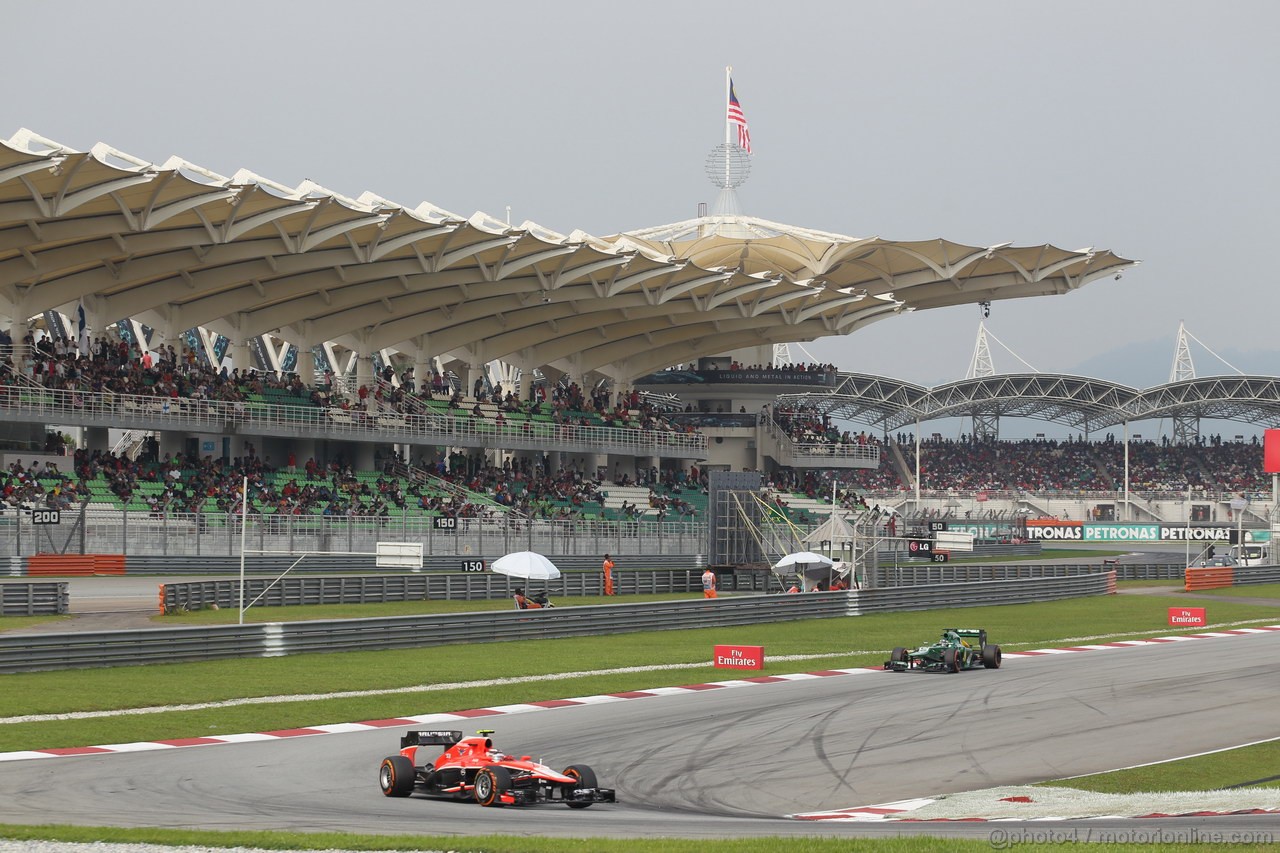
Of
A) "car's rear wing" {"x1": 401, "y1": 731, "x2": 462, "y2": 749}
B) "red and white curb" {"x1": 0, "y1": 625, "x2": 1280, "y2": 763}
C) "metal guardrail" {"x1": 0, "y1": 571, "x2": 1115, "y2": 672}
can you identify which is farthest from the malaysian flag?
"car's rear wing" {"x1": 401, "y1": 731, "x2": 462, "y2": 749}

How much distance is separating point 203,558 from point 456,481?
1768cm

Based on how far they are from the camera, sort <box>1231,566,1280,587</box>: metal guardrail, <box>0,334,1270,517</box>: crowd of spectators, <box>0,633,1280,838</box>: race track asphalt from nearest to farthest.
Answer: <box>0,633,1280,838</box>: race track asphalt → <box>0,334,1270,517</box>: crowd of spectators → <box>1231,566,1280,587</box>: metal guardrail

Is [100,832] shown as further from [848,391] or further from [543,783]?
[848,391]

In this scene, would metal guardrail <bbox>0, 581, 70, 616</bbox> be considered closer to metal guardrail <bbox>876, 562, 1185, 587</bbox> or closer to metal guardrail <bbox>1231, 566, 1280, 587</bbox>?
metal guardrail <bbox>876, 562, 1185, 587</bbox>

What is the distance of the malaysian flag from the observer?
70188 millimetres

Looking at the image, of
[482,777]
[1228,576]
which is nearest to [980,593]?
[1228,576]

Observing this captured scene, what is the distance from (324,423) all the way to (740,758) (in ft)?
134

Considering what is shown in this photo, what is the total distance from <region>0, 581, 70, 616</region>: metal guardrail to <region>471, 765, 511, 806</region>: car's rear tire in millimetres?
19639

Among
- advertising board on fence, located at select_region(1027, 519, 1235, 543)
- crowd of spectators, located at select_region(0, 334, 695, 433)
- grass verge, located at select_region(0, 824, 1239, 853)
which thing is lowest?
grass verge, located at select_region(0, 824, 1239, 853)

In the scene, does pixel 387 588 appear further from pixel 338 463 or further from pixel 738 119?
pixel 738 119

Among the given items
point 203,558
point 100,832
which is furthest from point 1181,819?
point 203,558

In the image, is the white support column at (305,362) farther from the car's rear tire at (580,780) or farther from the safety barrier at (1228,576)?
the car's rear tire at (580,780)

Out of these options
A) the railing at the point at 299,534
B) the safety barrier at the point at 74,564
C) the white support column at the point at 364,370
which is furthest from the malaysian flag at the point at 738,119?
the safety barrier at the point at 74,564

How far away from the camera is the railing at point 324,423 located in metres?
47.0
